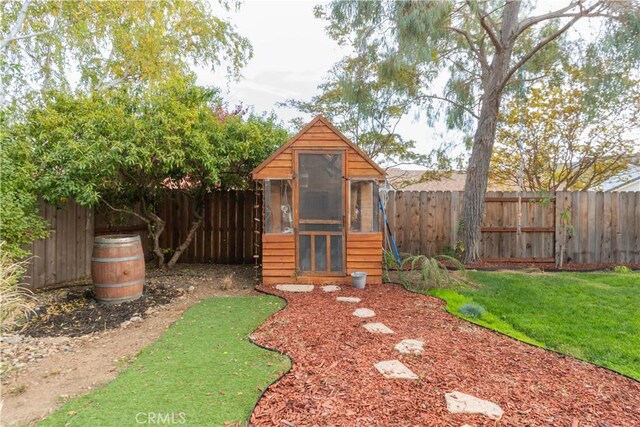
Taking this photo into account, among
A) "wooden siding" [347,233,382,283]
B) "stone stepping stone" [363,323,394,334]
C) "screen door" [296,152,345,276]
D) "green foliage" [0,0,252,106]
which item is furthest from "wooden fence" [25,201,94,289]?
"green foliage" [0,0,252,106]

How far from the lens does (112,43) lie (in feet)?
30.0

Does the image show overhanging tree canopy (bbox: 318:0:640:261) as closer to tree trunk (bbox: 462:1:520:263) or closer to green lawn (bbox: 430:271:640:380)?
tree trunk (bbox: 462:1:520:263)

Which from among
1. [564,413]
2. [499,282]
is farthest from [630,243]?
[564,413]

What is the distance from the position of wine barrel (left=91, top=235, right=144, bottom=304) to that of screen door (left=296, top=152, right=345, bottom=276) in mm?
2228

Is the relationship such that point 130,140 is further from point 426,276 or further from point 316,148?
point 426,276

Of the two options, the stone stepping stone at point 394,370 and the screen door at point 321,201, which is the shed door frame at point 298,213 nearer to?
the screen door at point 321,201

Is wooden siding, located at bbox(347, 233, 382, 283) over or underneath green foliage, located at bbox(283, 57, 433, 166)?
underneath

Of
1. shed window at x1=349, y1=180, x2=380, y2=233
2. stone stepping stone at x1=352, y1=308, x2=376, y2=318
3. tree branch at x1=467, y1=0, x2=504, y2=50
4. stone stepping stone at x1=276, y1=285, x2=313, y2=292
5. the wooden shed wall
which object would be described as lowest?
stone stepping stone at x1=352, y1=308, x2=376, y2=318

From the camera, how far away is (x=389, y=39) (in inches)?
217

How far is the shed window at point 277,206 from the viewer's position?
511cm

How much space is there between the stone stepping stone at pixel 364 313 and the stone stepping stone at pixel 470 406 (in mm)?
1573

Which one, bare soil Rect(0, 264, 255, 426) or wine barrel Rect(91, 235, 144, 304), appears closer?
bare soil Rect(0, 264, 255, 426)

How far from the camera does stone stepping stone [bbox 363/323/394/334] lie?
3197 mm

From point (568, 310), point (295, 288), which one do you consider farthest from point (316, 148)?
point (568, 310)
